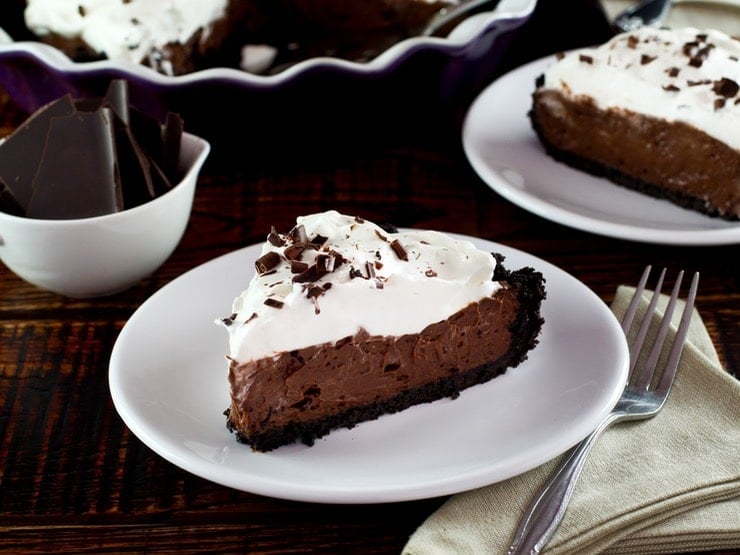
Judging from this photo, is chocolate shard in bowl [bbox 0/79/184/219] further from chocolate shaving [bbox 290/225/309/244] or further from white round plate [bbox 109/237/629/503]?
chocolate shaving [bbox 290/225/309/244]

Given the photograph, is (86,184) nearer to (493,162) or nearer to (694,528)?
(493,162)

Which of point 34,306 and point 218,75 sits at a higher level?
point 218,75

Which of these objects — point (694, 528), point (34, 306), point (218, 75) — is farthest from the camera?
point (218, 75)

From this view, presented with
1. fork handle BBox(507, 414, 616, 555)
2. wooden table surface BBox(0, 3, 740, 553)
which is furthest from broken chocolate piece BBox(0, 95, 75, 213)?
fork handle BBox(507, 414, 616, 555)

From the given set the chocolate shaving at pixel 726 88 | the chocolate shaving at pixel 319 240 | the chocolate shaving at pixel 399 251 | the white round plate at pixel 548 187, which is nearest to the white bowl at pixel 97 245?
the chocolate shaving at pixel 319 240

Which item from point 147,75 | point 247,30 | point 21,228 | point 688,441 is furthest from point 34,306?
point 688,441

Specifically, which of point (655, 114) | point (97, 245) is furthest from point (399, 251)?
point (655, 114)

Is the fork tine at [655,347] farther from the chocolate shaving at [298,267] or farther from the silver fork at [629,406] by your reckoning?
the chocolate shaving at [298,267]

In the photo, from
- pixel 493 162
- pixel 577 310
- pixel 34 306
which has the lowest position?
pixel 34 306
